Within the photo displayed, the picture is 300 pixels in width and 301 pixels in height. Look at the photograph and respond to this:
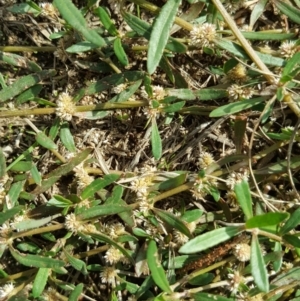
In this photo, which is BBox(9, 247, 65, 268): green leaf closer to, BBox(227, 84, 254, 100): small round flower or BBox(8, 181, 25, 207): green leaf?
BBox(8, 181, 25, 207): green leaf

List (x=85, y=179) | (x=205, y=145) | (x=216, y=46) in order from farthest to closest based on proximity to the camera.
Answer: (x=205, y=145) < (x=85, y=179) < (x=216, y=46)

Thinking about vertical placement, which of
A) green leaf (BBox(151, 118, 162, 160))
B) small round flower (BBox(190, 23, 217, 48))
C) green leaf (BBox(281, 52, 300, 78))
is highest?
small round flower (BBox(190, 23, 217, 48))

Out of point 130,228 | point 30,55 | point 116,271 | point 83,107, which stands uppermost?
point 30,55

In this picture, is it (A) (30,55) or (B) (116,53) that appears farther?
(A) (30,55)

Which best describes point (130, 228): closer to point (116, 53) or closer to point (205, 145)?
point (205, 145)

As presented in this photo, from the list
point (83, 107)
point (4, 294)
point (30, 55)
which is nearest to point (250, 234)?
point (83, 107)

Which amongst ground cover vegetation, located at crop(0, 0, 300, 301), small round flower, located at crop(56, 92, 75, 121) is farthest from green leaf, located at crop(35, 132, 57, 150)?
small round flower, located at crop(56, 92, 75, 121)

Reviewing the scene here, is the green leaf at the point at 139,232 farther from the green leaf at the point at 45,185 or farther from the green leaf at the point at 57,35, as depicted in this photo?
the green leaf at the point at 57,35
